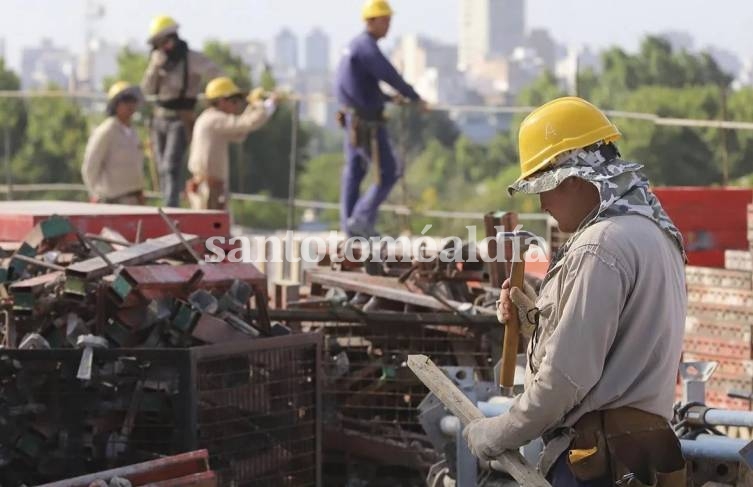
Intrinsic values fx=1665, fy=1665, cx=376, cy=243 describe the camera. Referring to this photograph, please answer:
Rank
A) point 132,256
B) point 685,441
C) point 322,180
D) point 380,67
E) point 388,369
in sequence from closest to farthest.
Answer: point 685,441
point 132,256
point 388,369
point 380,67
point 322,180

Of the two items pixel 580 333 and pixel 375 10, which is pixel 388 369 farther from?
pixel 375 10

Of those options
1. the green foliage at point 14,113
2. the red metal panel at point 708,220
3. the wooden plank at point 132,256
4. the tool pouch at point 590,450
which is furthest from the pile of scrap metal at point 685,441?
the green foliage at point 14,113

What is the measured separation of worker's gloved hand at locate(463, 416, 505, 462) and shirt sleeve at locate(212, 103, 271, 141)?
8989 millimetres

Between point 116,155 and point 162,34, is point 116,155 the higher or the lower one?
the lower one

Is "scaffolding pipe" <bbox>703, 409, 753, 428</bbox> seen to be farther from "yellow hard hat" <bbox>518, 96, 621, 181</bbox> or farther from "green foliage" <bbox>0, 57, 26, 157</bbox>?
"green foliage" <bbox>0, 57, 26, 157</bbox>

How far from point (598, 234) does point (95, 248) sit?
3412mm

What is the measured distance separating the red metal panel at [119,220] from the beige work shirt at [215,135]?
4.09m

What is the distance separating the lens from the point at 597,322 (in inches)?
178

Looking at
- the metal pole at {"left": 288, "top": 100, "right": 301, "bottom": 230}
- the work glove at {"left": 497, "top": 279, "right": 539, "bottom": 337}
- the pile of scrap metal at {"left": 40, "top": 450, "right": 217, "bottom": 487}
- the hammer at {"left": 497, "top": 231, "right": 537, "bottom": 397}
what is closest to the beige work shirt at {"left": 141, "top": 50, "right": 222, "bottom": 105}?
the metal pole at {"left": 288, "top": 100, "right": 301, "bottom": 230}

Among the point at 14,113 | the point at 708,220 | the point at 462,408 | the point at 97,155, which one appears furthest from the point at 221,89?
the point at 14,113

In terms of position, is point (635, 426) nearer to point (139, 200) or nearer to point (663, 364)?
point (663, 364)

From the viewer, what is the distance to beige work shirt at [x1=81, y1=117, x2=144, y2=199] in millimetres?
13406

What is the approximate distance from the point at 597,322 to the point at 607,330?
0.04 metres

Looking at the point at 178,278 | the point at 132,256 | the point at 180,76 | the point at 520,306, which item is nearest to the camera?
the point at 520,306
